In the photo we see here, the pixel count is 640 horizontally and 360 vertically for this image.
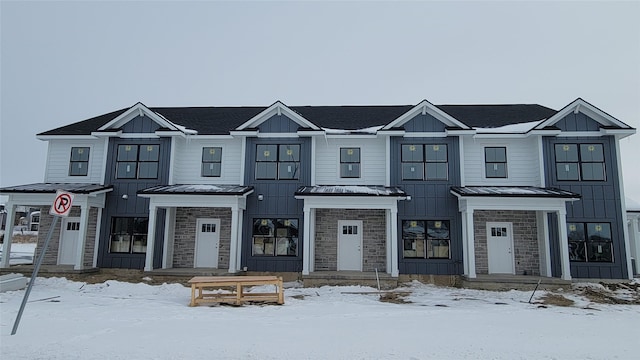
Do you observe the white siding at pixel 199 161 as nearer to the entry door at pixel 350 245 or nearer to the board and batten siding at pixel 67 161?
the board and batten siding at pixel 67 161

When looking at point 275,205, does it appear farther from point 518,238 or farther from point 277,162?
point 518,238

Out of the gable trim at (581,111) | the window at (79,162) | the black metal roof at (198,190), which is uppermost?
the gable trim at (581,111)

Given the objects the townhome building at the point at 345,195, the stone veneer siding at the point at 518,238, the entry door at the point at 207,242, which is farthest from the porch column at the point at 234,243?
the stone veneer siding at the point at 518,238

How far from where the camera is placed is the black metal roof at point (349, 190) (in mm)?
13387

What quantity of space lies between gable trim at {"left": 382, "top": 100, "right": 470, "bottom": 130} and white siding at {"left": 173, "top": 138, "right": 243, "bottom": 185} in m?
6.24

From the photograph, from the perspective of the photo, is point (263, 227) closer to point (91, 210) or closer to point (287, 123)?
point (287, 123)

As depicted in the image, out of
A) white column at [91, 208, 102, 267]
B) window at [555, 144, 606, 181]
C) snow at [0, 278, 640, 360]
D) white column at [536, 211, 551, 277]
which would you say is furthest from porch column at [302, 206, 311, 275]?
window at [555, 144, 606, 181]

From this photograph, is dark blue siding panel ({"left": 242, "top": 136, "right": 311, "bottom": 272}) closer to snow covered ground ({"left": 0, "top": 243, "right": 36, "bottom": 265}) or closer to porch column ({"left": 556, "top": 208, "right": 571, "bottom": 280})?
porch column ({"left": 556, "top": 208, "right": 571, "bottom": 280})

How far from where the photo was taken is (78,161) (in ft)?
53.1

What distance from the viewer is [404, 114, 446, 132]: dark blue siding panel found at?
49.6ft

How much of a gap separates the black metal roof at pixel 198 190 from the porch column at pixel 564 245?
11183 mm

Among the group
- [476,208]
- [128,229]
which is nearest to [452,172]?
[476,208]

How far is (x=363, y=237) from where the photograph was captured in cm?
1496

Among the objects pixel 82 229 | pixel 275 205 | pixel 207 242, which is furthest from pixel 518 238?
pixel 82 229
